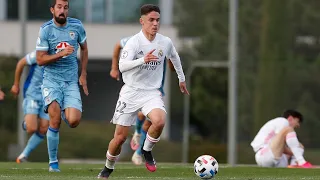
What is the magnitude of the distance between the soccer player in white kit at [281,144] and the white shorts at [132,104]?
5853 mm

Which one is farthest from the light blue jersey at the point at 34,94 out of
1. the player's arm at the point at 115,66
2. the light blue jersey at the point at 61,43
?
the light blue jersey at the point at 61,43

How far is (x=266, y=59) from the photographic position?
111 ft

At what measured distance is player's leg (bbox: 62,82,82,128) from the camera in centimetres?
1509

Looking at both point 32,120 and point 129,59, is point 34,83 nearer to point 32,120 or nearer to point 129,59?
point 32,120

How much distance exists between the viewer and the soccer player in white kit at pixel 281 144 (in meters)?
19.3

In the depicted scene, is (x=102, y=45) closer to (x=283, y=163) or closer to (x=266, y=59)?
(x=266, y=59)

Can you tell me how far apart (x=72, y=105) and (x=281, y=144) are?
17.7ft

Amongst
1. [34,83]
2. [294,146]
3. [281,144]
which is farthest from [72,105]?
[281,144]

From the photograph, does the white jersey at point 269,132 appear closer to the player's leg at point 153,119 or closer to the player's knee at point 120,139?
the player's leg at point 153,119

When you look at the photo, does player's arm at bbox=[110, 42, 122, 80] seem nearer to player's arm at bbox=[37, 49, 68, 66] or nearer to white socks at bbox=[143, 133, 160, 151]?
player's arm at bbox=[37, 49, 68, 66]

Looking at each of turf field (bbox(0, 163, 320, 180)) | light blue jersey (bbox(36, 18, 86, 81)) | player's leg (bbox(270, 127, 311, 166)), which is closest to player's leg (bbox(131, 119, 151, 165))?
turf field (bbox(0, 163, 320, 180))

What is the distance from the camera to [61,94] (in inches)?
601

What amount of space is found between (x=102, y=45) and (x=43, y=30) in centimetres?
2912

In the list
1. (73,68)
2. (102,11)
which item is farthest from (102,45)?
(73,68)
